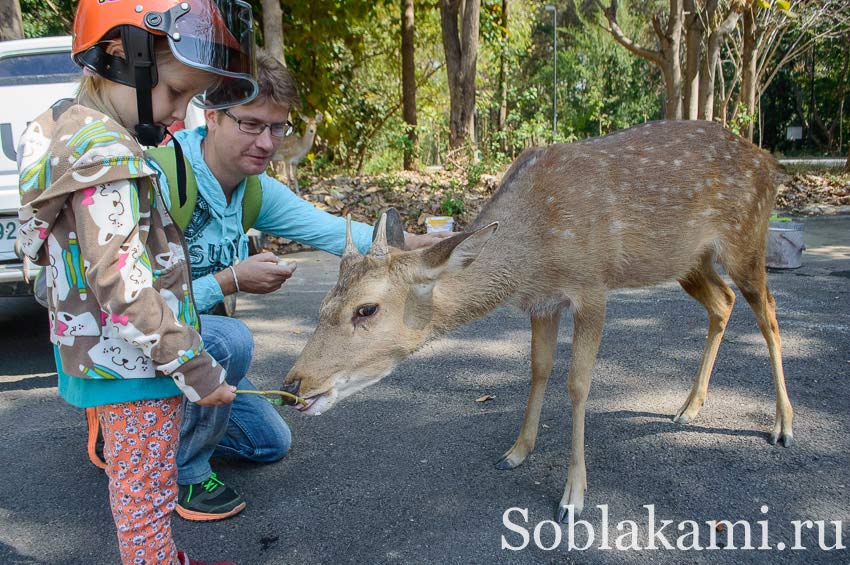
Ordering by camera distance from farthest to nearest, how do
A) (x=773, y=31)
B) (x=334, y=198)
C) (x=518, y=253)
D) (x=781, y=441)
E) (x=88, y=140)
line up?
(x=773, y=31) < (x=334, y=198) < (x=781, y=441) < (x=518, y=253) < (x=88, y=140)

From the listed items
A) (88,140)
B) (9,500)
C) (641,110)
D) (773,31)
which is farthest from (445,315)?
(641,110)

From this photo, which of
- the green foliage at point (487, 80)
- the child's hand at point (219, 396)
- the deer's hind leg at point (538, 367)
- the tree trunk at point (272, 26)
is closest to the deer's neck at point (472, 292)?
the deer's hind leg at point (538, 367)

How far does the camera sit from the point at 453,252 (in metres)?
3.20

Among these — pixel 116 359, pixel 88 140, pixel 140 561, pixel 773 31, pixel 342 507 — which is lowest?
pixel 342 507

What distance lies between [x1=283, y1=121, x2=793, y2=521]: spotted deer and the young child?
73cm

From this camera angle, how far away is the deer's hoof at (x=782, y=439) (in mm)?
3818

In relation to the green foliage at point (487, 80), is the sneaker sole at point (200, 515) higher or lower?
lower

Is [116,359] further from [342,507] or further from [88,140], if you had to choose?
[342,507]

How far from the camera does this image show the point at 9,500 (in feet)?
11.4

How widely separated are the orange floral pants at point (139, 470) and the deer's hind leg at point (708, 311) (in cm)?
304

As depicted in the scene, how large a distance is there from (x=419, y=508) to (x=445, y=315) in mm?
956

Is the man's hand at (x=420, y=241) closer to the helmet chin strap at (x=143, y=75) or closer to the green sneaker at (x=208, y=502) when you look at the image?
the green sneaker at (x=208, y=502)

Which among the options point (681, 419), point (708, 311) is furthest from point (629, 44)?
point (681, 419)

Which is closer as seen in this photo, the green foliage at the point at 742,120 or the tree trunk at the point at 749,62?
the green foliage at the point at 742,120
